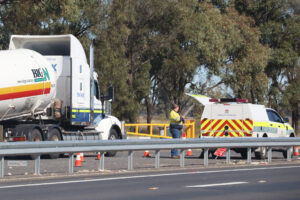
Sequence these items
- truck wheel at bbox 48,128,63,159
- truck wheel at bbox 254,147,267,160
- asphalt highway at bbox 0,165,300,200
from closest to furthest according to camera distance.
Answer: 1. asphalt highway at bbox 0,165,300,200
2. truck wheel at bbox 48,128,63,159
3. truck wheel at bbox 254,147,267,160

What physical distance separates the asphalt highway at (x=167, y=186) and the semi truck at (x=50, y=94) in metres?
6.79

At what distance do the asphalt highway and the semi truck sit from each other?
679cm

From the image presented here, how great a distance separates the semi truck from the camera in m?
22.0

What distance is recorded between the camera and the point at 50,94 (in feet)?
78.9

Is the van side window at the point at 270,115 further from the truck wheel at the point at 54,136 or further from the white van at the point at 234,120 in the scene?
the truck wheel at the point at 54,136

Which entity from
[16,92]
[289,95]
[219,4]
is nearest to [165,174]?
[16,92]

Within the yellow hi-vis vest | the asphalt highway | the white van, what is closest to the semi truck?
the yellow hi-vis vest

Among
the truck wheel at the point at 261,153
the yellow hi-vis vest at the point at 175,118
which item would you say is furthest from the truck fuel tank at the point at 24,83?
the truck wheel at the point at 261,153

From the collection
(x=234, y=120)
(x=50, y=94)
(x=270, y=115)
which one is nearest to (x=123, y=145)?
(x=50, y=94)

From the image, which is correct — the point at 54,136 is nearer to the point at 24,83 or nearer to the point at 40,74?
the point at 40,74

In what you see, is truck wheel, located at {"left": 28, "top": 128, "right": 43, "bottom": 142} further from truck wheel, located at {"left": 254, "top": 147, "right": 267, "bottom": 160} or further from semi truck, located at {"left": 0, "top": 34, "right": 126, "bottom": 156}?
truck wheel, located at {"left": 254, "top": 147, "right": 267, "bottom": 160}

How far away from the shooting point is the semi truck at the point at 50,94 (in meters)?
22.0

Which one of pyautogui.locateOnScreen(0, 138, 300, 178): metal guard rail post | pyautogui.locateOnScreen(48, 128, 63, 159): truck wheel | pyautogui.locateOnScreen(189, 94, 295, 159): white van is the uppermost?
pyautogui.locateOnScreen(189, 94, 295, 159): white van

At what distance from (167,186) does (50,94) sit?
1157cm
